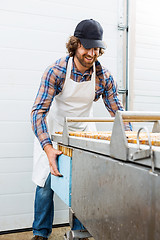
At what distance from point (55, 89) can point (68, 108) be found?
0.70 feet

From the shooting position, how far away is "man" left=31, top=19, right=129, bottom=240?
1562 millimetres

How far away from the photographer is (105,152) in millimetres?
809

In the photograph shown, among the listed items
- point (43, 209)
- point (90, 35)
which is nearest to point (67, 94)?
point (90, 35)

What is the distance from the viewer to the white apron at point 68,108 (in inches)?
68.1

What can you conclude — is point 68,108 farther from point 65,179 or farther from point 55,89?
point 65,179

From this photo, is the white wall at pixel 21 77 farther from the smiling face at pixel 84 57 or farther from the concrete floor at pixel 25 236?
the smiling face at pixel 84 57

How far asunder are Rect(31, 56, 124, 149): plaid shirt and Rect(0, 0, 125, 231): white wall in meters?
0.69

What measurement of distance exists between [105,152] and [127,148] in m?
0.14

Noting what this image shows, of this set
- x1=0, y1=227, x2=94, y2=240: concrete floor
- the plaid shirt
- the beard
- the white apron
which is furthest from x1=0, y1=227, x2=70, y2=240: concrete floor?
the beard

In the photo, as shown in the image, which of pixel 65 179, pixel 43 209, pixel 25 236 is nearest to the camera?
pixel 65 179

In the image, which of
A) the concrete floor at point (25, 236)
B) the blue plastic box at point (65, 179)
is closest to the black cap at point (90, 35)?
the blue plastic box at point (65, 179)

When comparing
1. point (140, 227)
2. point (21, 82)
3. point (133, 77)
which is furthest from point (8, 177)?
point (140, 227)

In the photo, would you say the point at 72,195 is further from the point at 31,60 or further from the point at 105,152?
the point at 31,60

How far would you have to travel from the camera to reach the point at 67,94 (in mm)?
1745
